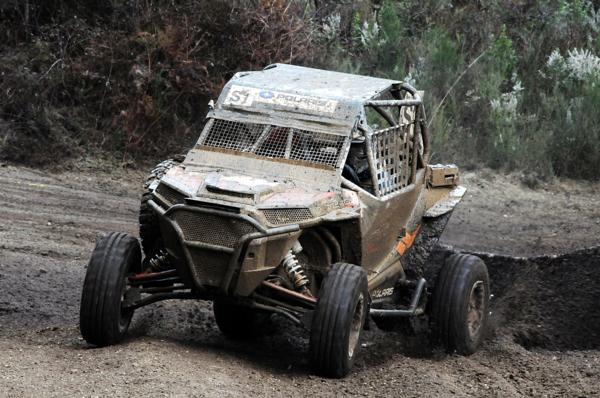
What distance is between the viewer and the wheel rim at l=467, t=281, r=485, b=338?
9305 millimetres

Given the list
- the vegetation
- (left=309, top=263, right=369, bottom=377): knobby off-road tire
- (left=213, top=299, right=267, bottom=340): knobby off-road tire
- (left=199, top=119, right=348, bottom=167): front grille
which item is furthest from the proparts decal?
the vegetation

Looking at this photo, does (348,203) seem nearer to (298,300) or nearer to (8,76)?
(298,300)

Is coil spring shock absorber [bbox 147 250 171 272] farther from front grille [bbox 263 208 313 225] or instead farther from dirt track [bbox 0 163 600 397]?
front grille [bbox 263 208 313 225]

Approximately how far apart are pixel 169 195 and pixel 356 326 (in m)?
1.52

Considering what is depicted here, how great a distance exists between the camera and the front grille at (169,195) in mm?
7820

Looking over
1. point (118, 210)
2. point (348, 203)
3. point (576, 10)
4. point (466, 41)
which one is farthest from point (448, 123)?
point (348, 203)

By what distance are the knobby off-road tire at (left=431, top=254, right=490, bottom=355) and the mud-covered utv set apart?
0.01m

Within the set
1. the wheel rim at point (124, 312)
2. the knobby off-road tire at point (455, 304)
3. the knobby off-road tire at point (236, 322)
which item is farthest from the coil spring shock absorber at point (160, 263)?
the knobby off-road tire at point (455, 304)

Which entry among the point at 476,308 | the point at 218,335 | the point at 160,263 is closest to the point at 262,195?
the point at 160,263

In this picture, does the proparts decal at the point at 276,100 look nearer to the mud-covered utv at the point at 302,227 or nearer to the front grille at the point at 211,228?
the mud-covered utv at the point at 302,227

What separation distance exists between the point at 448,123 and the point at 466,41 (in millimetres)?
2615

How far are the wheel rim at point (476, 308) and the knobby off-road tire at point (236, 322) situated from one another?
1646 mm

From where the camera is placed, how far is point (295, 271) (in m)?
7.92

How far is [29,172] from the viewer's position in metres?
14.0
